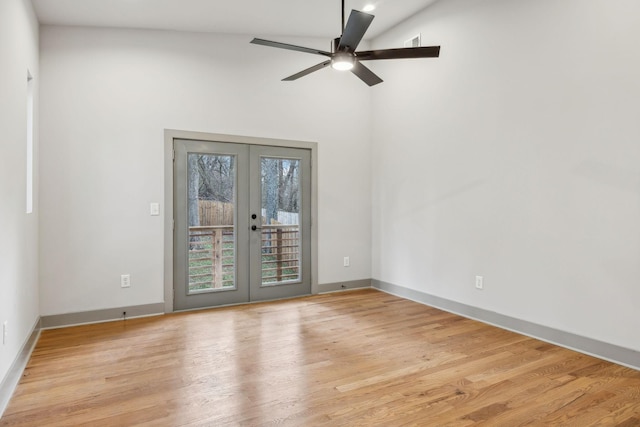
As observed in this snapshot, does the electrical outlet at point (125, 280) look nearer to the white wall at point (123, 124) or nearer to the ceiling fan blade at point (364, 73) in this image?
the white wall at point (123, 124)

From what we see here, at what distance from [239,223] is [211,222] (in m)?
0.33

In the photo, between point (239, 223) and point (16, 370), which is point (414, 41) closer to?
point (239, 223)

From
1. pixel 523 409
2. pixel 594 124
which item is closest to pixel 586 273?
pixel 594 124

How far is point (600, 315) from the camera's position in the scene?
2.99 meters

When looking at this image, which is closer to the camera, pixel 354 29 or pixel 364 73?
pixel 354 29

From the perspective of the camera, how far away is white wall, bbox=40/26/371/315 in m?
3.77

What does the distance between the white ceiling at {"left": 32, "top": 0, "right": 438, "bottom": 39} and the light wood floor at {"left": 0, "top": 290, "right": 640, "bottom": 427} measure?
3039mm

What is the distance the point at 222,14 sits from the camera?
3951 mm

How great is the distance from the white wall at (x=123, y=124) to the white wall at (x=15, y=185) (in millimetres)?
400

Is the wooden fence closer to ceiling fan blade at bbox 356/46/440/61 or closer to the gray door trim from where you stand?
the gray door trim

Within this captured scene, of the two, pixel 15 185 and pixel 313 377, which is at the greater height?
pixel 15 185

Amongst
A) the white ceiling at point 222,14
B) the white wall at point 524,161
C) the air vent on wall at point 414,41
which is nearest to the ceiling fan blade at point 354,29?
the white ceiling at point 222,14

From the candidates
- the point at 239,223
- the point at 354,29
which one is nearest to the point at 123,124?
the point at 239,223

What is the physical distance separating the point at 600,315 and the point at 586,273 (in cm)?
33
